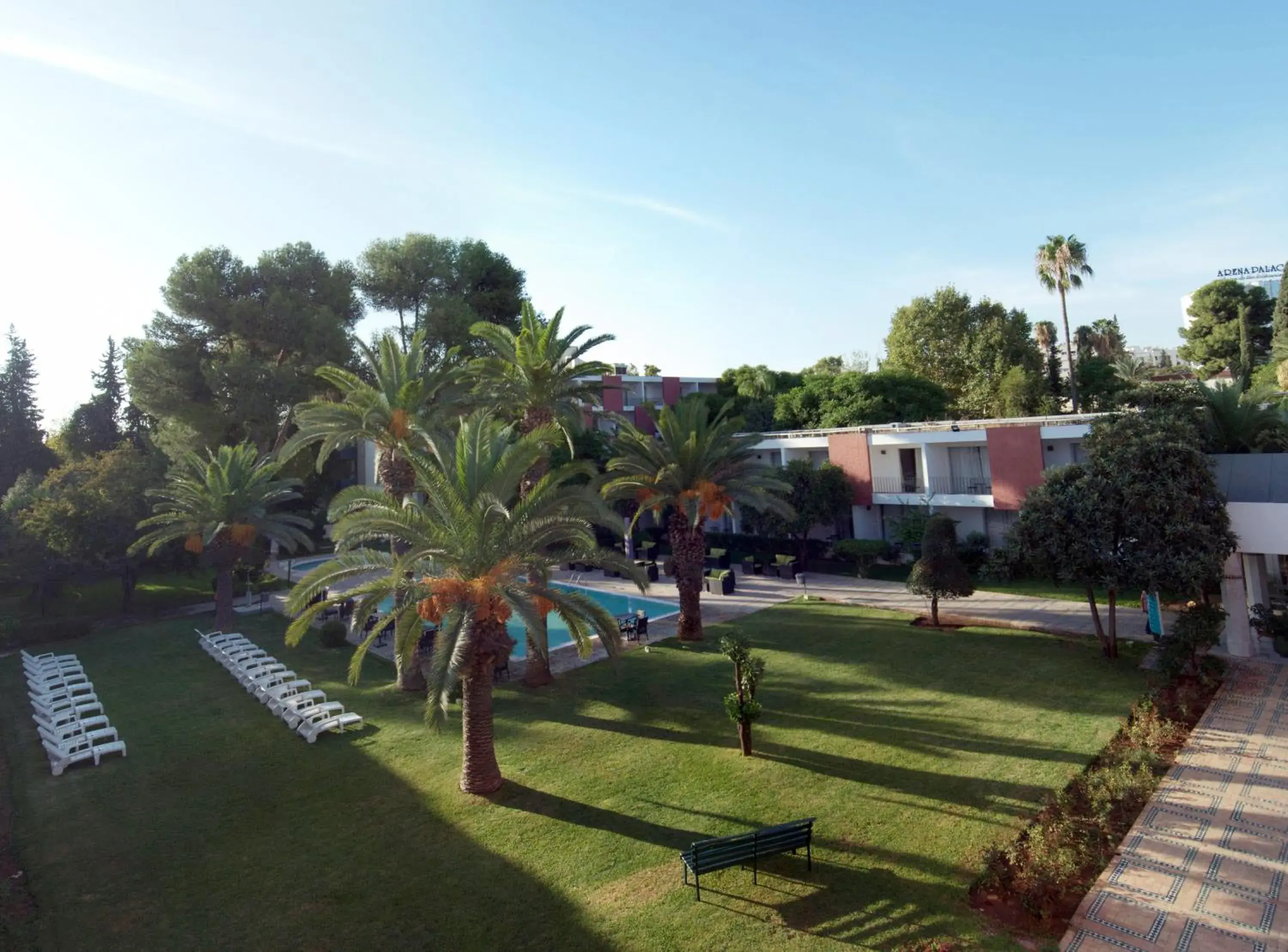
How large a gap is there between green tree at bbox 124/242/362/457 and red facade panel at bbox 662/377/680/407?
2257 cm

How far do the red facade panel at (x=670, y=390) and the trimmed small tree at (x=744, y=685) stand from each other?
39.7 meters

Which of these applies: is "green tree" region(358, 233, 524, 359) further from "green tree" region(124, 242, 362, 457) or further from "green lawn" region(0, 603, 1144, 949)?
"green lawn" region(0, 603, 1144, 949)

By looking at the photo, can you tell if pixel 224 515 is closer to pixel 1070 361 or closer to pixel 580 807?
pixel 580 807

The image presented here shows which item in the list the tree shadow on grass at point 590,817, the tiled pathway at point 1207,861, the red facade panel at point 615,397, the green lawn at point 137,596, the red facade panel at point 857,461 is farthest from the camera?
the red facade panel at point 615,397

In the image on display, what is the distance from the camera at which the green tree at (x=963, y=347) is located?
44625mm

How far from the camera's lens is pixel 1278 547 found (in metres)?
15.3

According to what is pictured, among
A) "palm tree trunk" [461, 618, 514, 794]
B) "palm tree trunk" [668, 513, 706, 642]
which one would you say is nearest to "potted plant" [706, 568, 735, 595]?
"palm tree trunk" [668, 513, 706, 642]

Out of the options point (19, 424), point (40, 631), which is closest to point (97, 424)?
point (19, 424)

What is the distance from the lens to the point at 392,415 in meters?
18.0

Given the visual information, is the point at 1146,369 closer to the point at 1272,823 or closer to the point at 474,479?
the point at 1272,823

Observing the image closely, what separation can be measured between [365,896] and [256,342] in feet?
111

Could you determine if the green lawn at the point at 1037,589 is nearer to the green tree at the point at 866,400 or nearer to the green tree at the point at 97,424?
the green tree at the point at 866,400

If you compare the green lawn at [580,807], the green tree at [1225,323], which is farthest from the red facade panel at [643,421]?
the green tree at [1225,323]

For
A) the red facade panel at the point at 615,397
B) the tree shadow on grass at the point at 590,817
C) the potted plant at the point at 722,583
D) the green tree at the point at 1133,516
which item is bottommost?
the tree shadow on grass at the point at 590,817
